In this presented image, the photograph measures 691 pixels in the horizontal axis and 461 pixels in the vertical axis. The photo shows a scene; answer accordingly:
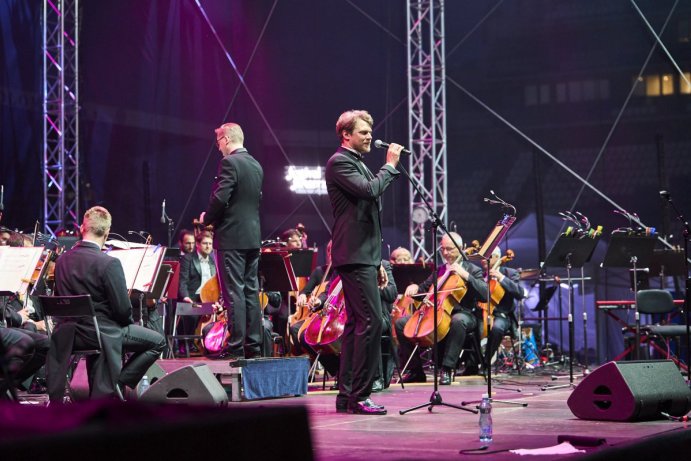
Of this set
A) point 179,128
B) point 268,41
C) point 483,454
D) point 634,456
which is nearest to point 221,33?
point 268,41

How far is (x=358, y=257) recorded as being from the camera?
493 cm

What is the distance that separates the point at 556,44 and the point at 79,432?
495 inches

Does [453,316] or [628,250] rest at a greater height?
[628,250]

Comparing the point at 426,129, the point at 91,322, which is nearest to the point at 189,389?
the point at 91,322

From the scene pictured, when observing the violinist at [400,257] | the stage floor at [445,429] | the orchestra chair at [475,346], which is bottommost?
the stage floor at [445,429]

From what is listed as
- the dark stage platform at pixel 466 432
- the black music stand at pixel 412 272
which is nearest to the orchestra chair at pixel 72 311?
the dark stage platform at pixel 466 432

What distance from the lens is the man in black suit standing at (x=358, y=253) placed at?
4.93m

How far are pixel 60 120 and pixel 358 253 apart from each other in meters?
6.94

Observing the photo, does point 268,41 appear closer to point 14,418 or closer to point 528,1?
point 528,1

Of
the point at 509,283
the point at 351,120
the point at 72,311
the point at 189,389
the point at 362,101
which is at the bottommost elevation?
the point at 189,389

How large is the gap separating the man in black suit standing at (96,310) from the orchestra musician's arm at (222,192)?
78 centimetres

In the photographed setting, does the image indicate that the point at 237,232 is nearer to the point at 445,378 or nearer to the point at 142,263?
the point at 142,263

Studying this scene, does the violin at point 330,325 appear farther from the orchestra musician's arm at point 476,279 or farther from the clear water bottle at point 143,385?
the clear water bottle at point 143,385

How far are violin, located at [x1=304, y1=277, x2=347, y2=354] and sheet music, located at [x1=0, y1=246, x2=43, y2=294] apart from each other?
100 inches
